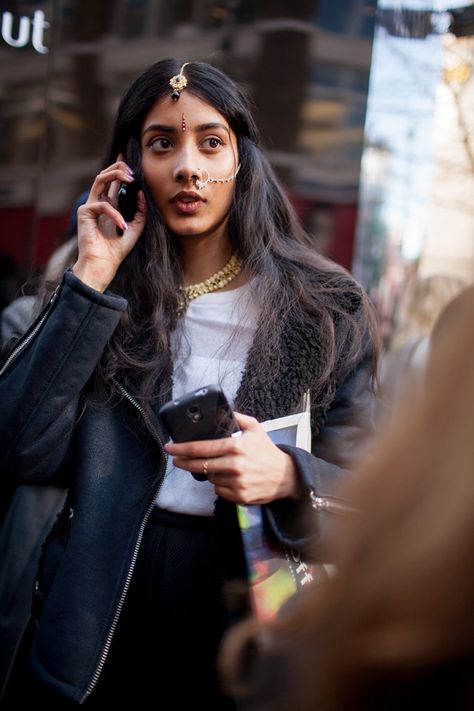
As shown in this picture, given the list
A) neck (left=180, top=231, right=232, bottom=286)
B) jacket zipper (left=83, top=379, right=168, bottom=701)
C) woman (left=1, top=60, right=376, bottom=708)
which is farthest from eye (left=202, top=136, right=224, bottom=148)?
jacket zipper (left=83, top=379, right=168, bottom=701)

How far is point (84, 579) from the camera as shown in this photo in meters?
1.91

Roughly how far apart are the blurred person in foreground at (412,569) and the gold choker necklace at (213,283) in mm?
1455

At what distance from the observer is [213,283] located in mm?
2264

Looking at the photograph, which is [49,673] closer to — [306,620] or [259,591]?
[259,591]

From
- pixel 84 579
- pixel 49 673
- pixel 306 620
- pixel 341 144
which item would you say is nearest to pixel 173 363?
pixel 84 579

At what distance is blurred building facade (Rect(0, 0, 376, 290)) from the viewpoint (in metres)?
4.65

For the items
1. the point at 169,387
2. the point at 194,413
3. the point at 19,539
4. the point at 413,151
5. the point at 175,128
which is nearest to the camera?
the point at 194,413

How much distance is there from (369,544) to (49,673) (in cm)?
132

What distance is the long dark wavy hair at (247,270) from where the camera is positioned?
206cm

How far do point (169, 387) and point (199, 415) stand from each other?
39 cm

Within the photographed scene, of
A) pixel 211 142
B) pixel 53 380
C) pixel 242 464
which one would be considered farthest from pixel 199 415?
pixel 211 142

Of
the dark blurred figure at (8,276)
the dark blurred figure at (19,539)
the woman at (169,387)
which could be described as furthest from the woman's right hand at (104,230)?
the dark blurred figure at (8,276)

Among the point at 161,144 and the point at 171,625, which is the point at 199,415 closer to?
the point at 171,625

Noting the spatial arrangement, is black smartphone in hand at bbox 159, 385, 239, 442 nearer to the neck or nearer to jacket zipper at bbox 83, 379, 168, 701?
jacket zipper at bbox 83, 379, 168, 701
